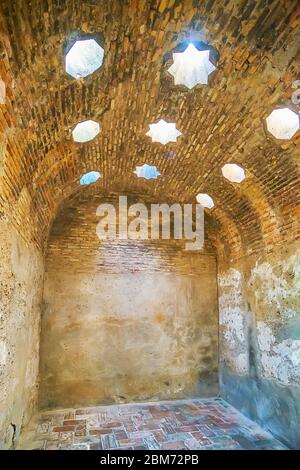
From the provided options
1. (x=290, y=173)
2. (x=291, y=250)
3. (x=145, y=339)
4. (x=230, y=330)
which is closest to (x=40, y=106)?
(x=290, y=173)

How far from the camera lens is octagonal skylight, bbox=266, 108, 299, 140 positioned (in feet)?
11.6

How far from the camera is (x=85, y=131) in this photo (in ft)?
13.4

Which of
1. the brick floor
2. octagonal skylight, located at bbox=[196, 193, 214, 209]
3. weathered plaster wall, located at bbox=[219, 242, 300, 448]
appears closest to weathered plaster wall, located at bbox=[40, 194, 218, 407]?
the brick floor

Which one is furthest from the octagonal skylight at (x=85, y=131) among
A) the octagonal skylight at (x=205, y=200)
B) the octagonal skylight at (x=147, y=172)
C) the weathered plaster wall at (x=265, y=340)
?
the weathered plaster wall at (x=265, y=340)

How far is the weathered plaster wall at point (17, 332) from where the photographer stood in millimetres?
3320

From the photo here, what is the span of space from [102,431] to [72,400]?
1226mm

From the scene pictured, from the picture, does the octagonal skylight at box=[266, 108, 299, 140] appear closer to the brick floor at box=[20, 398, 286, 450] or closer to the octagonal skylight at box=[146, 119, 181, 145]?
the octagonal skylight at box=[146, 119, 181, 145]

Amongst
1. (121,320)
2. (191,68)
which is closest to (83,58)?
(191,68)

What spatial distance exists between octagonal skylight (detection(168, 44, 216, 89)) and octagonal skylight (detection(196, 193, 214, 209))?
106 inches

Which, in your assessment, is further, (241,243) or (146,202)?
(146,202)

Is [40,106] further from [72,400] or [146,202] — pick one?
[72,400]

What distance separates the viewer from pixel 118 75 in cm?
317

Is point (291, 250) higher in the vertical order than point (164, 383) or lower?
higher

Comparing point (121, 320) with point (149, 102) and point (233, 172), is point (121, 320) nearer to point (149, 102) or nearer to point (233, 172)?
point (233, 172)
